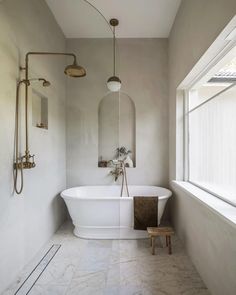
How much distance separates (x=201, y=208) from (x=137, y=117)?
78.1 inches

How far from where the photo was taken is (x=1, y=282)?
5.82 ft

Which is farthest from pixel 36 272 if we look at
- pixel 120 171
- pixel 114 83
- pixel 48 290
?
Result: pixel 114 83

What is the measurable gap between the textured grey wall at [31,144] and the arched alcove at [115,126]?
65 centimetres

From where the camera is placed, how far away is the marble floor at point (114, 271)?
185 cm

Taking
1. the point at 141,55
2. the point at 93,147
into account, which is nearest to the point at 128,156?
the point at 93,147

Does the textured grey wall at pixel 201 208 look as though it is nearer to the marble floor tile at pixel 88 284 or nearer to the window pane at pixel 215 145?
the window pane at pixel 215 145

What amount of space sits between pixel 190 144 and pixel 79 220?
5.92ft

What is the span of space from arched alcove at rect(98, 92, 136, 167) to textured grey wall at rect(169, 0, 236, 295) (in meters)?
0.76

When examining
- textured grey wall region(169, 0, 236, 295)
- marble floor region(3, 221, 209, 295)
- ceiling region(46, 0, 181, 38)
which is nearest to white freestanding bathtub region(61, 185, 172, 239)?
marble floor region(3, 221, 209, 295)

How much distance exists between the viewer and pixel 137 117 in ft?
11.8

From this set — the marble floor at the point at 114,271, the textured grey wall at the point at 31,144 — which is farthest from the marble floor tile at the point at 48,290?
the textured grey wall at the point at 31,144

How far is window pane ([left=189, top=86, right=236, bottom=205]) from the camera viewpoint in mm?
1783

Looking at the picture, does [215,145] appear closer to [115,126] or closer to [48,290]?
[115,126]

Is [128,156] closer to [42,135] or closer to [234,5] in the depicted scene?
[42,135]
